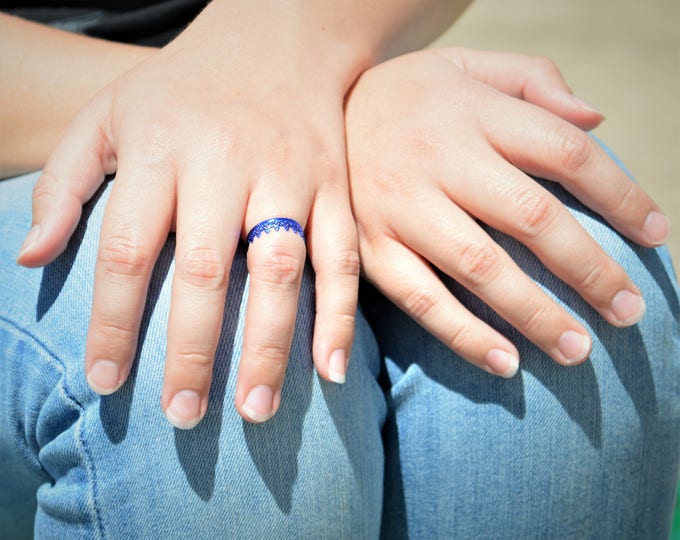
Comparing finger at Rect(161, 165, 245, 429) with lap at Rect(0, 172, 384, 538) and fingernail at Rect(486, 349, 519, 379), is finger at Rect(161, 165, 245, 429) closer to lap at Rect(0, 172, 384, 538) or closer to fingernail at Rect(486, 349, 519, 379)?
lap at Rect(0, 172, 384, 538)

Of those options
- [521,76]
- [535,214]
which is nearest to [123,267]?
[535,214]

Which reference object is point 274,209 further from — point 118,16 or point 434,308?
point 118,16

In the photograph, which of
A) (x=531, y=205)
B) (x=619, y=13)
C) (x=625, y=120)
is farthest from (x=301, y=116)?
(x=619, y=13)

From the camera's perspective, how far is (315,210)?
684 millimetres

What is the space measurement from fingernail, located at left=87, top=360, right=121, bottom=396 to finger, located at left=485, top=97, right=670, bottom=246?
0.42 meters

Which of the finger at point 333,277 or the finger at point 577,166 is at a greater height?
the finger at point 577,166

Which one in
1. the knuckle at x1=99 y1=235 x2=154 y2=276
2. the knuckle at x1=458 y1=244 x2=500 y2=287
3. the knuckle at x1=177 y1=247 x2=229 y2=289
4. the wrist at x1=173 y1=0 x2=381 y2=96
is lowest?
the knuckle at x1=99 y1=235 x2=154 y2=276

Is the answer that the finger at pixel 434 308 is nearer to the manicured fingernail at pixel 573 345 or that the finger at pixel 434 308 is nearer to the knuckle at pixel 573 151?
the manicured fingernail at pixel 573 345

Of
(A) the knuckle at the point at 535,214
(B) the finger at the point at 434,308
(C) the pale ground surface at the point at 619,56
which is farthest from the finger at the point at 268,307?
(C) the pale ground surface at the point at 619,56

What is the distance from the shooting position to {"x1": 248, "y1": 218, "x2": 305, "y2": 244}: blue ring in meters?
0.64

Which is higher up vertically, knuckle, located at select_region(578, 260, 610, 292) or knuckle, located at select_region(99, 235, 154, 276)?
knuckle, located at select_region(578, 260, 610, 292)

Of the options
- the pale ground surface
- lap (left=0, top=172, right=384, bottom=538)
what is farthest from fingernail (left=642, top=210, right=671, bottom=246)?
the pale ground surface

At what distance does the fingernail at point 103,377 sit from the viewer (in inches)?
23.1

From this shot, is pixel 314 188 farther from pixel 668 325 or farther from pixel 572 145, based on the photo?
pixel 668 325
